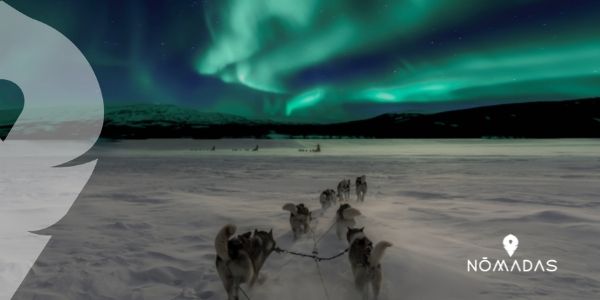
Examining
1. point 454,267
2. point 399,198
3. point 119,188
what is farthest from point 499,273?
point 119,188

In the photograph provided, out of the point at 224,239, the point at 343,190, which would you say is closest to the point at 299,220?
the point at 224,239

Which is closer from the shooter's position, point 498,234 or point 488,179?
point 498,234

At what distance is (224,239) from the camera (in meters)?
3.15

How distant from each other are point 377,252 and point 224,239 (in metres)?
1.35

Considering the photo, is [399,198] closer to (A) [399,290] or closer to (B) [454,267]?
(B) [454,267]

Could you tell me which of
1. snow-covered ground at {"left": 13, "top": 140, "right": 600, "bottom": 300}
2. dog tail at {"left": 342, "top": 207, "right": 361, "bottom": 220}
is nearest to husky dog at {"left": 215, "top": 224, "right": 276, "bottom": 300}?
snow-covered ground at {"left": 13, "top": 140, "right": 600, "bottom": 300}

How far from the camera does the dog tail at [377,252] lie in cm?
319

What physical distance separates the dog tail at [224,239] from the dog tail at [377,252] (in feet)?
4.12

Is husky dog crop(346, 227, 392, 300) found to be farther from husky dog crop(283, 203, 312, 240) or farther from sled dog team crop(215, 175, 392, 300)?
husky dog crop(283, 203, 312, 240)

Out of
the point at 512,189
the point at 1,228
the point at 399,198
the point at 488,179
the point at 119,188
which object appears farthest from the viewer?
the point at 488,179

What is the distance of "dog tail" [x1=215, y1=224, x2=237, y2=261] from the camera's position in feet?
10.1

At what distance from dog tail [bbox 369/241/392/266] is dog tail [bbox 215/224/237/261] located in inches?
49.5

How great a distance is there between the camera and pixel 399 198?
35.0 ft

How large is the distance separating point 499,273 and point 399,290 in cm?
149
